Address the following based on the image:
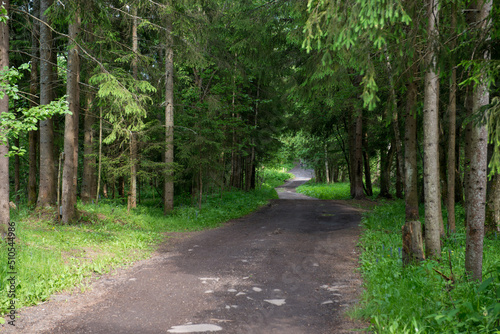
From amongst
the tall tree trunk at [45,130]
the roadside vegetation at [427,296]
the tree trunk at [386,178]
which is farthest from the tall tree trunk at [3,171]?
the tree trunk at [386,178]

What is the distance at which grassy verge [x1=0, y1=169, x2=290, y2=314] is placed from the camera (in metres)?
5.35

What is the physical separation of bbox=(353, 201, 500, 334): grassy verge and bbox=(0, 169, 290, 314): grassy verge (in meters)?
4.70

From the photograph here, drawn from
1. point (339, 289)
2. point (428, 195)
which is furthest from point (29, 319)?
point (428, 195)

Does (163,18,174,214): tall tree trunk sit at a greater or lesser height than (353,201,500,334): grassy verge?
greater

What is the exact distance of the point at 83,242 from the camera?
7.98 m

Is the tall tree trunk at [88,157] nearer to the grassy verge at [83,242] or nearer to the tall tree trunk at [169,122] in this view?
the grassy verge at [83,242]

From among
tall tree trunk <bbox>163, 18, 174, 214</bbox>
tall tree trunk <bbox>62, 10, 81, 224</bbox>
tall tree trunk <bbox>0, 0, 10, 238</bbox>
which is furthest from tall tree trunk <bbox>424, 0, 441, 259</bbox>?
tall tree trunk <bbox>62, 10, 81, 224</bbox>

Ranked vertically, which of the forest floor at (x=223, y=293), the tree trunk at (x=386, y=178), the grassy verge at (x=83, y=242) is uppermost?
the tree trunk at (x=386, y=178)

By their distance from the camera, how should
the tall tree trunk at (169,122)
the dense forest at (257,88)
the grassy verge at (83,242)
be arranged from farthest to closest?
the tall tree trunk at (169,122), the grassy verge at (83,242), the dense forest at (257,88)

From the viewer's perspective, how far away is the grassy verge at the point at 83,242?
211 inches

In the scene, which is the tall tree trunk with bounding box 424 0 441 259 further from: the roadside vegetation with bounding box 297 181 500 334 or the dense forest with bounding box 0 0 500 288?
the roadside vegetation with bounding box 297 181 500 334

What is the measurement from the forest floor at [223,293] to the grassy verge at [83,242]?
1.11 feet

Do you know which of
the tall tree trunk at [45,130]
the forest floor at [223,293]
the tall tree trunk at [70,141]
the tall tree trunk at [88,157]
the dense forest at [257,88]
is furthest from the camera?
the tall tree trunk at [88,157]

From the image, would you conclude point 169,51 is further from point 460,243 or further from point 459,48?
point 460,243
